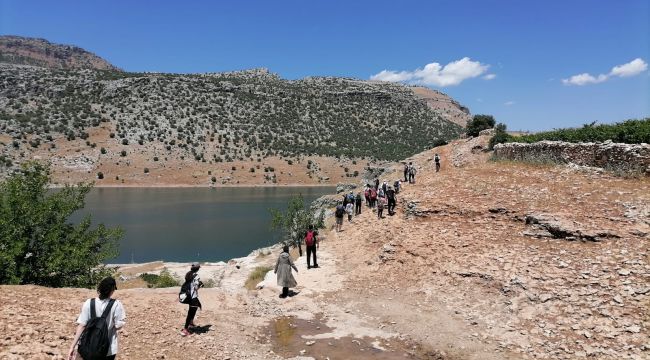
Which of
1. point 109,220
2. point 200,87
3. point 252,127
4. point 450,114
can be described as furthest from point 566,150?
point 450,114

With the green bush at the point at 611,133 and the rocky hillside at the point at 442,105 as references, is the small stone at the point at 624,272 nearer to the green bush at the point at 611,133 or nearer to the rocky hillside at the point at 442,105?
Answer: the green bush at the point at 611,133

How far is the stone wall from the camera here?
60.8 feet

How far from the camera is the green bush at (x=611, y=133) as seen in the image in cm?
1991

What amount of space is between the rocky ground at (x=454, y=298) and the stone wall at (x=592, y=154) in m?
1.03

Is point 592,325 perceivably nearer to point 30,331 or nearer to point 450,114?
point 30,331

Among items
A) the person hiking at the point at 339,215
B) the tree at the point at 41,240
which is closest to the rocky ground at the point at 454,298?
the person hiking at the point at 339,215

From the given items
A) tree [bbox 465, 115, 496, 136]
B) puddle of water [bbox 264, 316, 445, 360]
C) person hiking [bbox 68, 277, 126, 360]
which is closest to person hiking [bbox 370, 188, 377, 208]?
puddle of water [bbox 264, 316, 445, 360]

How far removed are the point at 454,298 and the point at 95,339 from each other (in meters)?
11.2

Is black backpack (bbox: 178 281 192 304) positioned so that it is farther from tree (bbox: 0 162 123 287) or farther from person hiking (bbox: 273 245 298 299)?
tree (bbox: 0 162 123 287)

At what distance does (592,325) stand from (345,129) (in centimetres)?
11370

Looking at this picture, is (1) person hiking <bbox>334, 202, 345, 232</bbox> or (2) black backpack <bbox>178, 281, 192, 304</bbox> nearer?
(2) black backpack <bbox>178, 281, 192, 304</bbox>

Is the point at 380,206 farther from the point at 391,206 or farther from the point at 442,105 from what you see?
the point at 442,105

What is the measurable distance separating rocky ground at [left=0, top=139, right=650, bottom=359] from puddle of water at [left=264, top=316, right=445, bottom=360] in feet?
0.17

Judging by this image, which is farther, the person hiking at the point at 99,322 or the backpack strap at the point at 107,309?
the backpack strap at the point at 107,309
